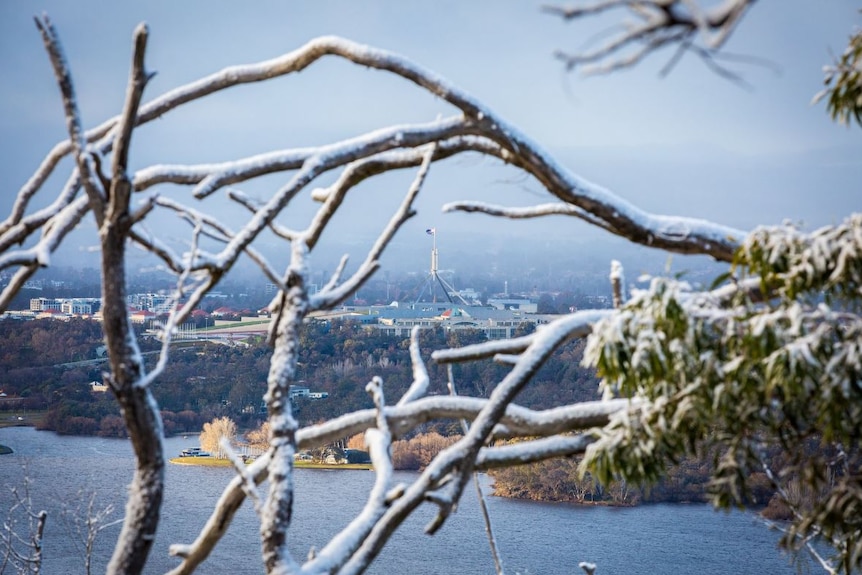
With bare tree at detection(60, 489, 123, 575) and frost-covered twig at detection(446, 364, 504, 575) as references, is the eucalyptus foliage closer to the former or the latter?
frost-covered twig at detection(446, 364, 504, 575)

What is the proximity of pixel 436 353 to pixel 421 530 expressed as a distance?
7858 millimetres

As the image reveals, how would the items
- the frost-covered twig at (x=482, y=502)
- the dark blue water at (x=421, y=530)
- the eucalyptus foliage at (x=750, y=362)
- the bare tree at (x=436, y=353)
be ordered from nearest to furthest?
1. the bare tree at (x=436, y=353)
2. the eucalyptus foliage at (x=750, y=362)
3. the frost-covered twig at (x=482, y=502)
4. the dark blue water at (x=421, y=530)

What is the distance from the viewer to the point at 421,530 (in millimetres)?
9945

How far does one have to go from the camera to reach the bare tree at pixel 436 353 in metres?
1.75

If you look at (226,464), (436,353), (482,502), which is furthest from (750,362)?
(226,464)

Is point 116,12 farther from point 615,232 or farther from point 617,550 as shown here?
point 615,232

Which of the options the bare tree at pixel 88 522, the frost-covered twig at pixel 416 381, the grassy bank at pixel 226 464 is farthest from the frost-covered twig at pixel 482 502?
the grassy bank at pixel 226 464

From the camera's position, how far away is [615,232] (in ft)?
7.93

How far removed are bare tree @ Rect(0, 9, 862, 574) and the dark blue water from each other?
6.26m

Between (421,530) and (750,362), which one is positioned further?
(421,530)

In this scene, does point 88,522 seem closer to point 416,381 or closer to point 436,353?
point 416,381

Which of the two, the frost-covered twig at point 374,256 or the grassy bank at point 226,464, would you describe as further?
the grassy bank at point 226,464

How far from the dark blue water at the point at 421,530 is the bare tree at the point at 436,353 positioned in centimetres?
626

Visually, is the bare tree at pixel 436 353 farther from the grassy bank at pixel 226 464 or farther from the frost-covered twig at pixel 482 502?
the grassy bank at pixel 226 464
